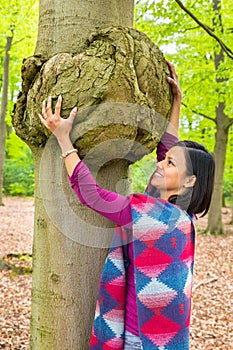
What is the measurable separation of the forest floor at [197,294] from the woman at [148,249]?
2.55m

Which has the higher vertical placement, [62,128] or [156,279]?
[62,128]

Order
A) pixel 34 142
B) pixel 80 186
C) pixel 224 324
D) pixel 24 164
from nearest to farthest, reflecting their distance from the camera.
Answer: pixel 80 186 < pixel 34 142 < pixel 224 324 < pixel 24 164

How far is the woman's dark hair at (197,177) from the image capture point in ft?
6.71

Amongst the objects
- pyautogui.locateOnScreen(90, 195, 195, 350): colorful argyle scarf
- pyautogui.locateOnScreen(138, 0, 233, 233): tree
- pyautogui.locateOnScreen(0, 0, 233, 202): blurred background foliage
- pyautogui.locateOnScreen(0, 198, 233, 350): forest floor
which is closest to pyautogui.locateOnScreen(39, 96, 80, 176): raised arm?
pyautogui.locateOnScreen(90, 195, 195, 350): colorful argyle scarf

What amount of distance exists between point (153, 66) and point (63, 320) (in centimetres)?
135

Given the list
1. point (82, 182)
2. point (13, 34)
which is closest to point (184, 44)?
point (13, 34)

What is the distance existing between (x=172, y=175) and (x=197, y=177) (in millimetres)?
126

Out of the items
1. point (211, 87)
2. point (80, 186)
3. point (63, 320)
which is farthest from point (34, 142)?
point (211, 87)

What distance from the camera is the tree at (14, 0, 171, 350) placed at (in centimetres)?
194

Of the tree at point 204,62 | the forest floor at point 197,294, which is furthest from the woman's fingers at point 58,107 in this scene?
the tree at point 204,62

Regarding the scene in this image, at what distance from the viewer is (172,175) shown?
204cm

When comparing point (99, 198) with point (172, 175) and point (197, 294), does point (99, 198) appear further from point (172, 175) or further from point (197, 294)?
point (197, 294)

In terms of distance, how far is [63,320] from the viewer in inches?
82.1

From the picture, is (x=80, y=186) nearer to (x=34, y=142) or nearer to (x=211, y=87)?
(x=34, y=142)
